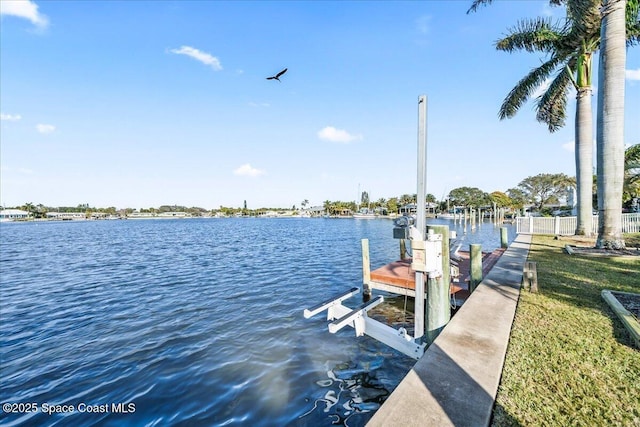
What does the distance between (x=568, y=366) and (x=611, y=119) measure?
10734 millimetres

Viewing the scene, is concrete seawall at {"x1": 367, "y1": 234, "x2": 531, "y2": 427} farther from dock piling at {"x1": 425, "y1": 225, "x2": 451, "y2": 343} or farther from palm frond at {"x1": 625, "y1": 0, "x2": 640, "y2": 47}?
palm frond at {"x1": 625, "y1": 0, "x2": 640, "y2": 47}

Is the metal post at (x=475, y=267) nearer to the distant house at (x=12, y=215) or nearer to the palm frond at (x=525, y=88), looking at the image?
the palm frond at (x=525, y=88)

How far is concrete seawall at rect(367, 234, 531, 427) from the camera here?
7.48 feet

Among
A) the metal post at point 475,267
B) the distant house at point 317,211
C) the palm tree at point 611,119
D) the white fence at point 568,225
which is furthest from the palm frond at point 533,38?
the distant house at point 317,211

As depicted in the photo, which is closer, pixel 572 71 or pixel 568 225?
pixel 572 71

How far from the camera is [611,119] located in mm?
9531

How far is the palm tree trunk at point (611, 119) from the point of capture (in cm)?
939

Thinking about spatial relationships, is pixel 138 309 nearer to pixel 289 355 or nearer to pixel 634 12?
pixel 289 355

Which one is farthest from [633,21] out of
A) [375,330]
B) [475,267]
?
[375,330]

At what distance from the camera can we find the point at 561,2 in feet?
43.2

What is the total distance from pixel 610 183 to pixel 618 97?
110 inches

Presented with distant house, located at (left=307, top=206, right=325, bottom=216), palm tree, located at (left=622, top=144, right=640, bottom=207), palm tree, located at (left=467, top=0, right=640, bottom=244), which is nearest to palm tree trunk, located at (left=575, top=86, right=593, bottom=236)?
palm tree, located at (left=467, top=0, right=640, bottom=244)

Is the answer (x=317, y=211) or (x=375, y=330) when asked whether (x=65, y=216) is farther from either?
(x=375, y=330)

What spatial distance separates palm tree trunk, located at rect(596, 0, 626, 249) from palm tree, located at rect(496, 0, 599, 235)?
2.70m
